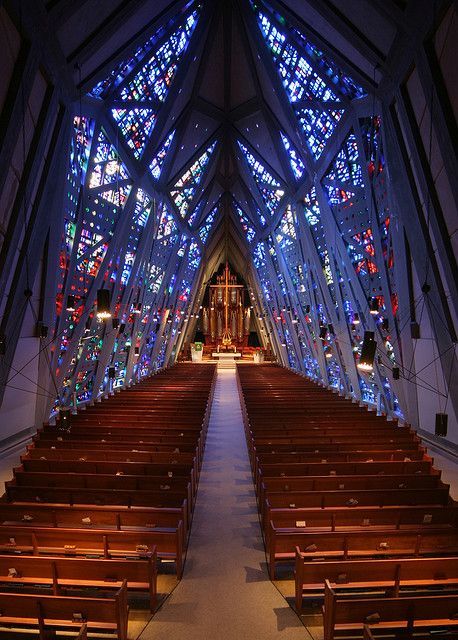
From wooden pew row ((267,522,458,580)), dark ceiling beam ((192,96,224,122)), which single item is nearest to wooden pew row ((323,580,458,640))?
wooden pew row ((267,522,458,580))

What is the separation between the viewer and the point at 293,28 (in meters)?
11.7

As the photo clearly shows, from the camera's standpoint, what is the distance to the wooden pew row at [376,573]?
414 centimetres

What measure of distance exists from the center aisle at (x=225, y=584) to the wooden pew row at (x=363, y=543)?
46 centimetres

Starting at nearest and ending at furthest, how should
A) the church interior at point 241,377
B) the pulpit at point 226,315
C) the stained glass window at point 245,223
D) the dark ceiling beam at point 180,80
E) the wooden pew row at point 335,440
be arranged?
the church interior at point 241,377
the wooden pew row at point 335,440
the dark ceiling beam at point 180,80
the stained glass window at point 245,223
the pulpit at point 226,315

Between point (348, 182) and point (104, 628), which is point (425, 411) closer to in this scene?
point (348, 182)

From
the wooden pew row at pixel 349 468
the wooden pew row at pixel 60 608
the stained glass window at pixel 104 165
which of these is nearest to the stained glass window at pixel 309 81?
the stained glass window at pixel 104 165

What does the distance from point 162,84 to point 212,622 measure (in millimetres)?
14562

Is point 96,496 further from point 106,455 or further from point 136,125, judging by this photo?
point 136,125

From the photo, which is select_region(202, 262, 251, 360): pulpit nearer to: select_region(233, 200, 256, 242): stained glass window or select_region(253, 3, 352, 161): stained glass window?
select_region(233, 200, 256, 242): stained glass window

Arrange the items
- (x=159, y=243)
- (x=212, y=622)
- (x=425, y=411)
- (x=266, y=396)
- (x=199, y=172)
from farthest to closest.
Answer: (x=199, y=172)
(x=159, y=243)
(x=266, y=396)
(x=425, y=411)
(x=212, y=622)

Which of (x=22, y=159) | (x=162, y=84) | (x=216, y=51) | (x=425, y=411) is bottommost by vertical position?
(x=425, y=411)

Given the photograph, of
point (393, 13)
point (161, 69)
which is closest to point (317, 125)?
point (161, 69)

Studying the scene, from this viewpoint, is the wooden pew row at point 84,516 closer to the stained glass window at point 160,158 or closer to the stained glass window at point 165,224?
the stained glass window at point 160,158

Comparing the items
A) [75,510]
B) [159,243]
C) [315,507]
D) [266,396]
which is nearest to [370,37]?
[315,507]
